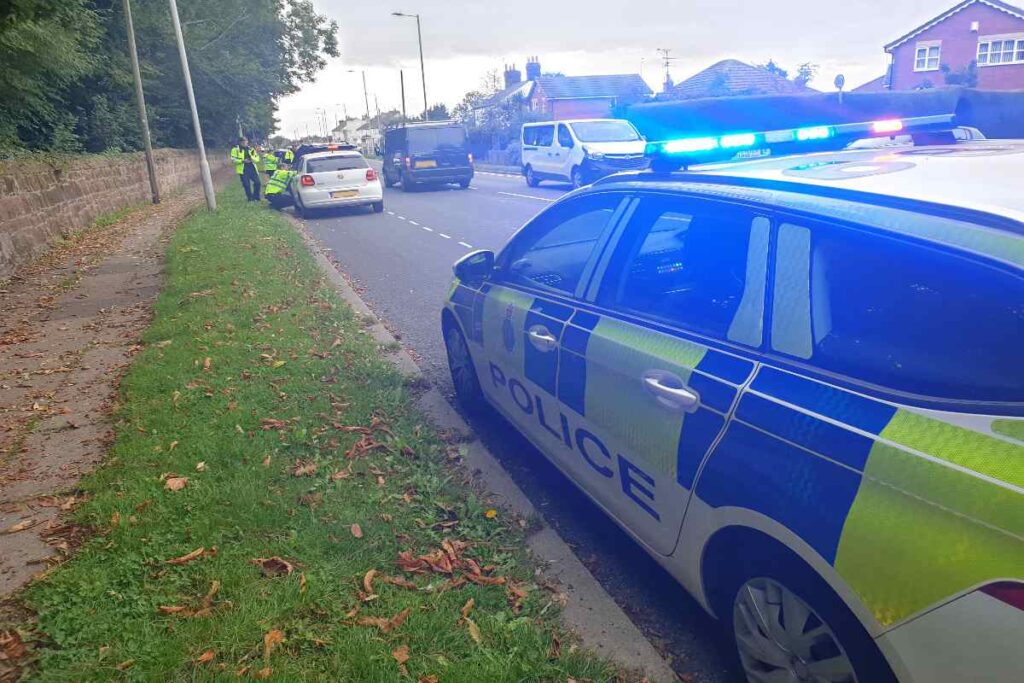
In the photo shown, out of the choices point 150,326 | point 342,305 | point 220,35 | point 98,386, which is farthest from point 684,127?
point 220,35

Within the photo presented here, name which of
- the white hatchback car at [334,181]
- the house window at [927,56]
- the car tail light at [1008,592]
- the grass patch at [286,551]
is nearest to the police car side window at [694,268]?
the car tail light at [1008,592]

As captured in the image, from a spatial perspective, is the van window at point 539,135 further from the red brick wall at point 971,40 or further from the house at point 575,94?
the house at point 575,94

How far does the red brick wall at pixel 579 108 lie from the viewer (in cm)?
6297

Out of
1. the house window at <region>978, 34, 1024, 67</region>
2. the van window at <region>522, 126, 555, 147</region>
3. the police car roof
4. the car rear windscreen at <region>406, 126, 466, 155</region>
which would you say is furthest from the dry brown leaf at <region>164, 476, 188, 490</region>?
the house window at <region>978, 34, 1024, 67</region>

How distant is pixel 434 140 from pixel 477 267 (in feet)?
66.7

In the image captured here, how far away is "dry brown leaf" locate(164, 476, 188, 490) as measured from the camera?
368cm

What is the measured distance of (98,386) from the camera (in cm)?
548

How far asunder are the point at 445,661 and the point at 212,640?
86cm

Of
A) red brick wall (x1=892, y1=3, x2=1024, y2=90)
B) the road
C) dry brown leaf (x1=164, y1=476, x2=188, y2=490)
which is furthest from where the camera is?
red brick wall (x1=892, y1=3, x2=1024, y2=90)

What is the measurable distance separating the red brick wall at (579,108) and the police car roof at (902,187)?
62736 millimetres

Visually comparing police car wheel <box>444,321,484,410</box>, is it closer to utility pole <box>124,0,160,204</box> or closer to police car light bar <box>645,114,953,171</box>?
police car light bar <box>645,114,953,171</box>

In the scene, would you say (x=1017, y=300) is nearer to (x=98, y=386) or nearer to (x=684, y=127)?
(x=98, y=386)

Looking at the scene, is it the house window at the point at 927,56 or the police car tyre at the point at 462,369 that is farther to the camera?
the house window at the point at 927,56

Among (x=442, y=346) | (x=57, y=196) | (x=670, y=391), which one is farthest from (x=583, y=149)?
(x=670, y=391)
